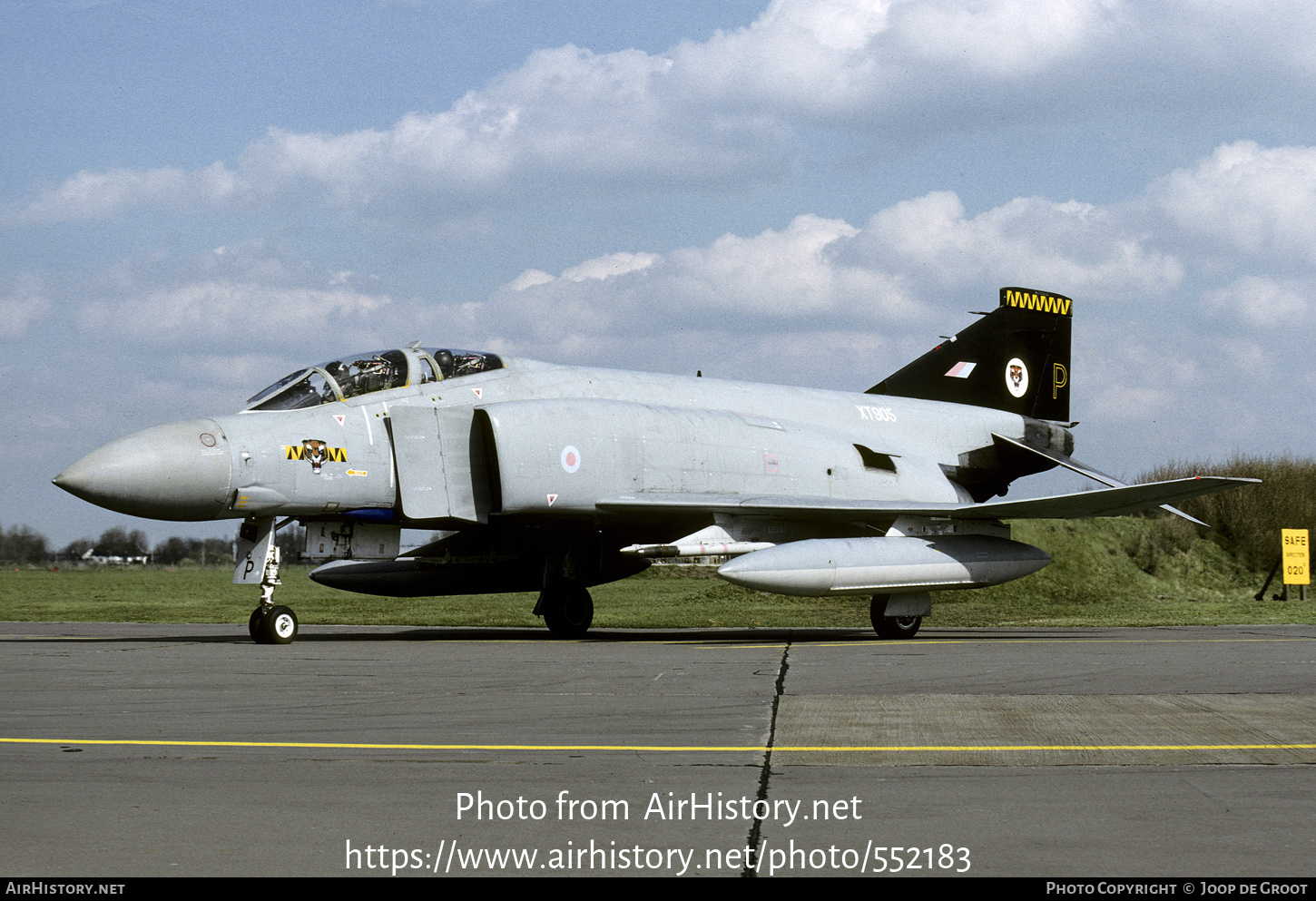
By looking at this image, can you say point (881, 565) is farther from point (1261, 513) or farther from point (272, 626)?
point (1261, 513)

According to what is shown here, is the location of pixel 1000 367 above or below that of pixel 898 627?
above

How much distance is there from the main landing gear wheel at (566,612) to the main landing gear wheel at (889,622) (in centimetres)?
388

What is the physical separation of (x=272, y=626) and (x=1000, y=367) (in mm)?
13739

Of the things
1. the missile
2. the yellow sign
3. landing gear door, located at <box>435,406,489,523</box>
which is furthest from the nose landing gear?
the yellow sign

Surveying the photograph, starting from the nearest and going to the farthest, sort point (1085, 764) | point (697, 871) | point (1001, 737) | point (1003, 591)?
point (697, 871) → point (1085, 764) → point (1001, 737) → point (1003, 591)

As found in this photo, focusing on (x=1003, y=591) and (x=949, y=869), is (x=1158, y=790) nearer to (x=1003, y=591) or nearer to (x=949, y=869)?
(x=949, y=869)

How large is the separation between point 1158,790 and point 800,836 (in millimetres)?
1873

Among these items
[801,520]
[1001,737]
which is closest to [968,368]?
[801,520]

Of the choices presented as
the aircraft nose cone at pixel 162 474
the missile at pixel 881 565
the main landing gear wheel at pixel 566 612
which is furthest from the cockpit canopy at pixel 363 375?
the missile at pixel 881 565

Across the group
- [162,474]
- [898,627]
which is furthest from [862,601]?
[162,474]

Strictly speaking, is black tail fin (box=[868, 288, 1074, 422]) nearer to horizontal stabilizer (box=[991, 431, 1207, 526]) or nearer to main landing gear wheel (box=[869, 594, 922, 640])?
horizontal stabilizer (box=[991, 431, 1207, 526])

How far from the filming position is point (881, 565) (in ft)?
49.9

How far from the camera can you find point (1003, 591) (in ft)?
93.7

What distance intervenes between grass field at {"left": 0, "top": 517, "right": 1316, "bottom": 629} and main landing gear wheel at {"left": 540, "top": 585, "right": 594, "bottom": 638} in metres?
2.45
